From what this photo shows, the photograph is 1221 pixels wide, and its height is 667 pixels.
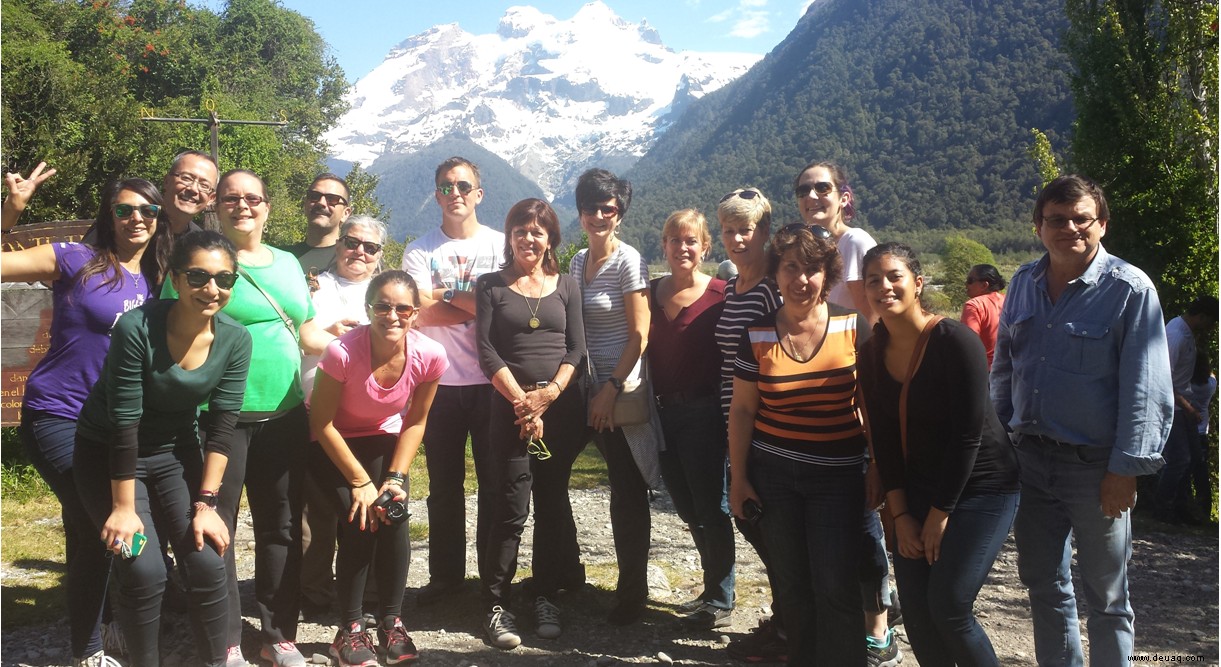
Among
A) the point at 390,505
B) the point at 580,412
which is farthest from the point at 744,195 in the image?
the point at 390,505

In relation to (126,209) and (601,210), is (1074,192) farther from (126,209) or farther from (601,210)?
(126,209)

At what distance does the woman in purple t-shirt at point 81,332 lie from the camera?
3422 mm

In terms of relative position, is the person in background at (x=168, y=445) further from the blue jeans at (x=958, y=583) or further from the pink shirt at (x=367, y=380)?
the blue jeans at (x=958, y=583)

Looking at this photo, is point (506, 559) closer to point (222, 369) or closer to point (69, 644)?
point (222, 369)

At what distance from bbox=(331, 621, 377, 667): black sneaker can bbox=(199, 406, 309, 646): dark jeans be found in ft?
0.82

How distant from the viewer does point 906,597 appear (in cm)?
319

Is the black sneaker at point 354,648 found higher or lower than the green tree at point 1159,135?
lower

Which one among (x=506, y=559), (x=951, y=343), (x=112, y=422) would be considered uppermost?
(x=951, y=343)

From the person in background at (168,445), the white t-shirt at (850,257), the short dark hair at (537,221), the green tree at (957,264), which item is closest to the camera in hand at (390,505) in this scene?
the person in background at (168,445)

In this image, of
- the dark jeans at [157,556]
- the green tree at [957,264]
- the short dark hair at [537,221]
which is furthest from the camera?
the green tree at [957,264]

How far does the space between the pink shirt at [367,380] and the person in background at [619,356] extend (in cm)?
85

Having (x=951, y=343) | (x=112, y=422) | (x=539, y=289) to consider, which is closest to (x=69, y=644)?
(x=112, y=422)

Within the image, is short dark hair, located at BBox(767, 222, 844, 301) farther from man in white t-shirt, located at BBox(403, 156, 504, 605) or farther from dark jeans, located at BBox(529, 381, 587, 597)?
man in white t-shirt, located at BBox(403, 156, 504, 605)

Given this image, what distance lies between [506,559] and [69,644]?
2.28 metres
